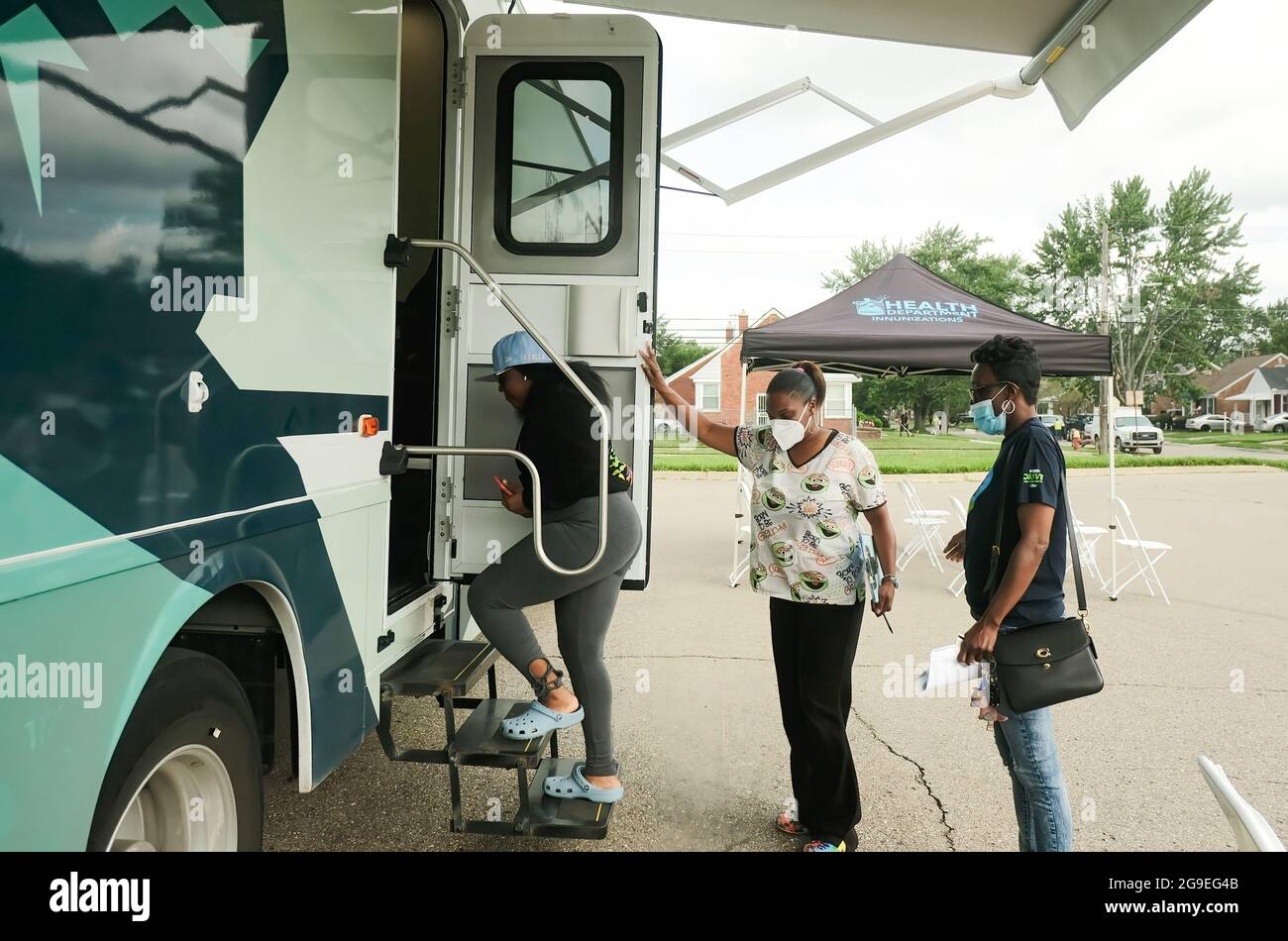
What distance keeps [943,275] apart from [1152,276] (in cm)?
1018

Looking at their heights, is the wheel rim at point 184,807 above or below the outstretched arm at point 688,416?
below

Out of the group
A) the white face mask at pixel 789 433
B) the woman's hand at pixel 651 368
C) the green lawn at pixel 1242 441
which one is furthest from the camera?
the green lawn at pixel 1242 441

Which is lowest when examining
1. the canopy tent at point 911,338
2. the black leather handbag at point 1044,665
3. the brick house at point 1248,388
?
the black leather handbag at point 1044,665

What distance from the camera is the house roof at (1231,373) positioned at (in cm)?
6378

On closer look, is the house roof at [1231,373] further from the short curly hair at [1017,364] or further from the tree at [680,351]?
the short curly hair at [1017,364]

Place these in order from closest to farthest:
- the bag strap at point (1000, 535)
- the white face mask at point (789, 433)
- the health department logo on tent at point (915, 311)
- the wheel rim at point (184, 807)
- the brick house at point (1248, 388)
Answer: the wheel rim at point (184, 807) → the bag strap at point (1000, 535) → the white face mask at point (789, 433) → the health department logo on tent at point (915, 311) → the brick house at point (1248, 388)

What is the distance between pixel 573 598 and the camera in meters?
2.99

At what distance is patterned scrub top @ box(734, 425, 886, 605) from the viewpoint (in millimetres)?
2879

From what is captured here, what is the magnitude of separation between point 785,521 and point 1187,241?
45912 millimetres

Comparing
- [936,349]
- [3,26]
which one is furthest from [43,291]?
[936,349]

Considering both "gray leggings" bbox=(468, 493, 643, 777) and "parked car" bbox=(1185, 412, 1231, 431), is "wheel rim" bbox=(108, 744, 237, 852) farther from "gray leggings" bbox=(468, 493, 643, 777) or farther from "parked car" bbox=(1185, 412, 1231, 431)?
"parked car" bbox=(1185, 412, 1231, 431)

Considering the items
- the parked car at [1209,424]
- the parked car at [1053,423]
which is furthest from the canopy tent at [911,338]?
the parked car at [1209,424]

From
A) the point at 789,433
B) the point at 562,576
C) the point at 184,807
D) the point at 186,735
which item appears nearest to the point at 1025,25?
the point at 789,433
